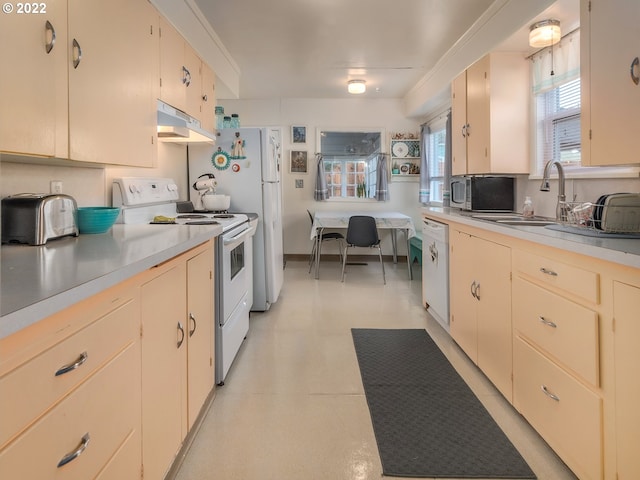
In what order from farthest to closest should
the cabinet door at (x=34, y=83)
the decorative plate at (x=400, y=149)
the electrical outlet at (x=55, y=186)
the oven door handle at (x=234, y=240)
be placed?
1. the decorative plate at (x=400, y=149)
2. the oven door handle at (x=234, y=240)
3. the electrical outlet at (x=55, y=186)
4. the cabinet door at (x=34, y=83)

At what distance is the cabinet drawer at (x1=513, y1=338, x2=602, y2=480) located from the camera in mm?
1288

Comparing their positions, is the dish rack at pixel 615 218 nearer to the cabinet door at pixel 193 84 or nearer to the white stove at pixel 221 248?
the white stove at pixel 221 248

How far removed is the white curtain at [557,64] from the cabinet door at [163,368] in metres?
2.66

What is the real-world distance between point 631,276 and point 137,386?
4.78ft

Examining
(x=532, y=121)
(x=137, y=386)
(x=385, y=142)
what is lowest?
(x=137, y=386)

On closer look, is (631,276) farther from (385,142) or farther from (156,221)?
(385,142)

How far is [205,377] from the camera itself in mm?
1865

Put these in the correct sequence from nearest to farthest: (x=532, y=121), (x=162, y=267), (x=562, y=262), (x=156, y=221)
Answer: (x=162, y=267)
(x=562, y=262)
(x=156, y=221)
(x=532, y=121)

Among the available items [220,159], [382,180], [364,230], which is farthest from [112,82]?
[382,180]

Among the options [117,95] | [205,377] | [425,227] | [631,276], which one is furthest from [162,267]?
[425,227]

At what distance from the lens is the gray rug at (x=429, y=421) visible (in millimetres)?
1530

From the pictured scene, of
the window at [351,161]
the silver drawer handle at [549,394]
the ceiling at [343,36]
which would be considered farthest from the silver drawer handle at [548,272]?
the window at [351,161]

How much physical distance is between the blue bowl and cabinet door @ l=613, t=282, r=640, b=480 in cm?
199

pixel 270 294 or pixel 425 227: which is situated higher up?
pixel 425 227
